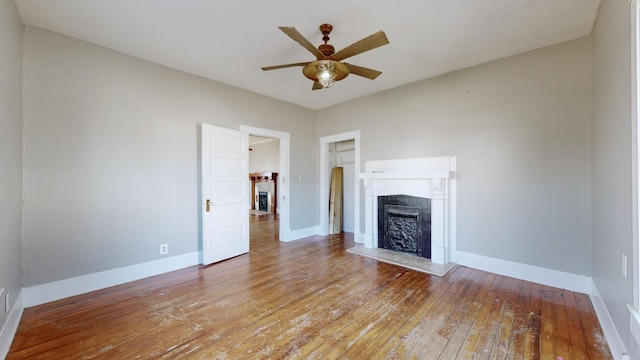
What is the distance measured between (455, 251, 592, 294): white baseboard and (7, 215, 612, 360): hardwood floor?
0.42 feet

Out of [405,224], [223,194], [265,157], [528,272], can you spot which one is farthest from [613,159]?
[265,157]

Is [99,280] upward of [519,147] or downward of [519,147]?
downward

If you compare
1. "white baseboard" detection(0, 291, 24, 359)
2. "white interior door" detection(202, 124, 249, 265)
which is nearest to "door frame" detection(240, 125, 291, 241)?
"white interior door" detection(202, 124, 249, 265)

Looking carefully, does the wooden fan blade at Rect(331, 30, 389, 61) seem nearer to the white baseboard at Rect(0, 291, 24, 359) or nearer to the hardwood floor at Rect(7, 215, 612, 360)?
the hardwood floor at Rect(7, 215, 612, 360)

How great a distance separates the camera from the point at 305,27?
259 cm

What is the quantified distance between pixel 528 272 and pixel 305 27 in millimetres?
3819

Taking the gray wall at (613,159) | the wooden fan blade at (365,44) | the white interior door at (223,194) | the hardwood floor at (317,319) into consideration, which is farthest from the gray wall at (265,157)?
the gray wall at (613,159)

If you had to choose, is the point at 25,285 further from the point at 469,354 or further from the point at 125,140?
the point at 469,354

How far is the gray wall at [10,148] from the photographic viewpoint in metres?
1.92

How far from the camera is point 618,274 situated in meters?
1.81

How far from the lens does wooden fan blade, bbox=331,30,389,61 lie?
6.50ft

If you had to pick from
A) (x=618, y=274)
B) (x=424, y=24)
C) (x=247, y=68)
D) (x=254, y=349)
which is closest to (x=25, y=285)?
(x=254, y=349)

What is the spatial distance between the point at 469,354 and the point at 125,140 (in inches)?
160

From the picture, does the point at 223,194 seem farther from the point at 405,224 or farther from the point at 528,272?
the point at 528,272
